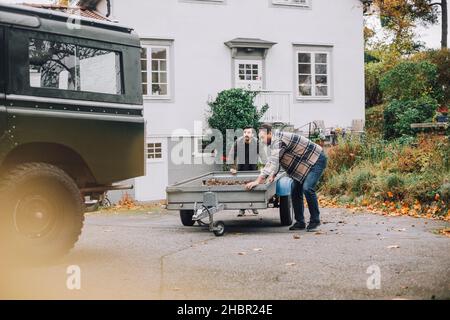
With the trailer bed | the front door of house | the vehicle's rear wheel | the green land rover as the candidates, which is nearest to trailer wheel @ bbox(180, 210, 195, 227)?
the trailer bed

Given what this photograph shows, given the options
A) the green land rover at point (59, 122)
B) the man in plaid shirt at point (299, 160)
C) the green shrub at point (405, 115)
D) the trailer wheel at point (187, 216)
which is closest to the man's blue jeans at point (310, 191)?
the man in plaid shirt at point (299, 160)

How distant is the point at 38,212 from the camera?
719cm

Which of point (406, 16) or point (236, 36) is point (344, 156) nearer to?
point (236, 36)

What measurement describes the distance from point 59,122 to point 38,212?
3.25 feet

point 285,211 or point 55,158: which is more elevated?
point 55,158

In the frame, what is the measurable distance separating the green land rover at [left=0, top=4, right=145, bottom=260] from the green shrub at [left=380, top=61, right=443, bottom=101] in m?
17.4

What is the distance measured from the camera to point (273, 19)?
2344 cm

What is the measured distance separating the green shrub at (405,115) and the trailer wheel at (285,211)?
32.6 ft

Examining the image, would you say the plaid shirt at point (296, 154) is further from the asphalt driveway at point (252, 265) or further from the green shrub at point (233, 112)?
the green shrub at point (233, 112)

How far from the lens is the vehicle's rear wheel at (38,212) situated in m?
6.80

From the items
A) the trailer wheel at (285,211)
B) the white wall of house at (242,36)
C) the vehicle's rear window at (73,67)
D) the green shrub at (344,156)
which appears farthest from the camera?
the white wall of house at (242,36)

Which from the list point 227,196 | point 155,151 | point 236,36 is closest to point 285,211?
point 227,196
